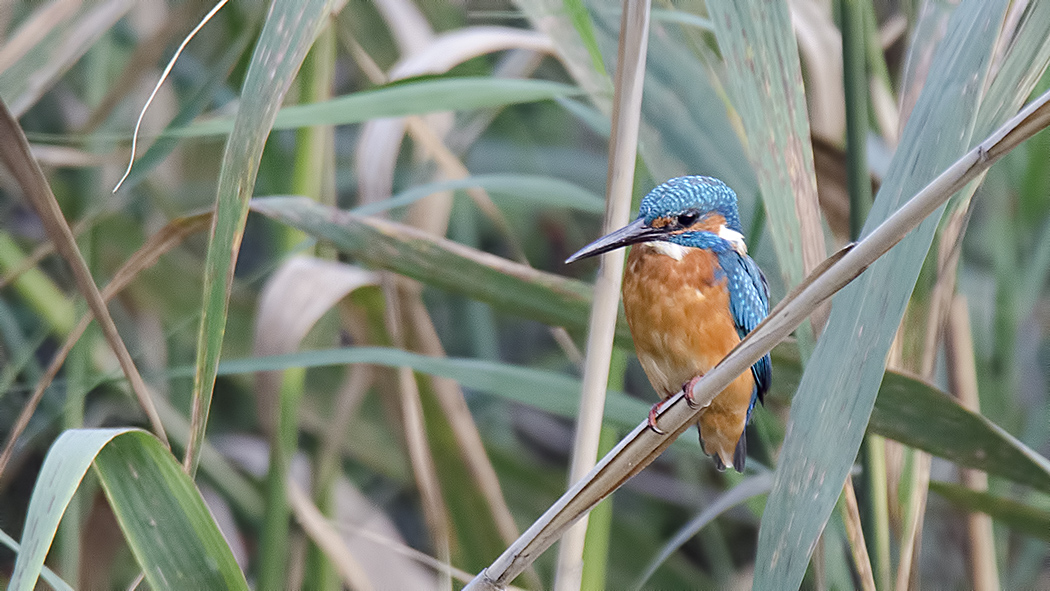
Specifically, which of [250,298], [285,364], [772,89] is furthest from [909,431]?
[250,298]

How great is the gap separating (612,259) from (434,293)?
144cm

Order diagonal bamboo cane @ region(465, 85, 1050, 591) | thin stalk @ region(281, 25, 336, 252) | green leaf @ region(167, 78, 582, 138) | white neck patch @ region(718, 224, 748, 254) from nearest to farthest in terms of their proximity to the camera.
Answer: diagonal bamboo cane @ region(465, 85, 1050, 591) → white neck patch @ region(718, 224, 748, 254) → green leaf @ region(167, 78, 582, 138) → thin stalk @ region(281, 25, 336, 252)

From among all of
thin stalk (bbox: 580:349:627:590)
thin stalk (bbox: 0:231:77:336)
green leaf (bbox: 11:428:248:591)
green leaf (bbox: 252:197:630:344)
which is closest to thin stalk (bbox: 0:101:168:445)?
green leaf (bbox: 11:428:248:591)

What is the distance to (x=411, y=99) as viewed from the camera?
1012 mm

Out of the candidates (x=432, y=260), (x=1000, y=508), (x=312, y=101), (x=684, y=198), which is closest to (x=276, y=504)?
(x=432, y=260)

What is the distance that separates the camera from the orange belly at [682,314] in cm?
74

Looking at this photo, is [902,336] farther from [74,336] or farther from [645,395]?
[645,395]

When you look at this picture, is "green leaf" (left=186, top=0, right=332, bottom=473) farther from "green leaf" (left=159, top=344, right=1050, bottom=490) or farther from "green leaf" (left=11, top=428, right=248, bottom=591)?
"green leaf" (left=159, top=344, right=1050, bottom=490)

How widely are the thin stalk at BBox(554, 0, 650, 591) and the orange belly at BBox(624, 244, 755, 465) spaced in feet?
0.15

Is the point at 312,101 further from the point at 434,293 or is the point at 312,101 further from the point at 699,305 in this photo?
the point at 434,293

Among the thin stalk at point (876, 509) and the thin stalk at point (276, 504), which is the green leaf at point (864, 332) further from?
the thin stalk at point (276, 504)

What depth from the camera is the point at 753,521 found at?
6.13 ft

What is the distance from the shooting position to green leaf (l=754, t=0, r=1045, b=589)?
614 mm

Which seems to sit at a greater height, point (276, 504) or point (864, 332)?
point (864, 332)
